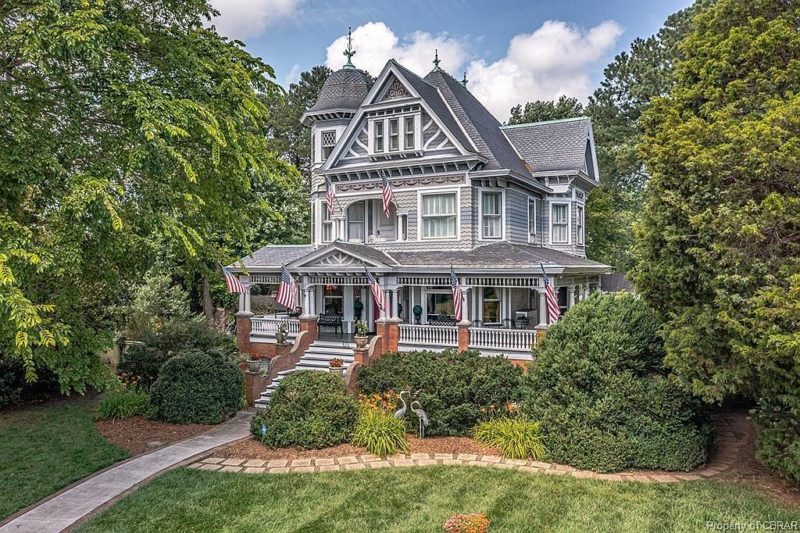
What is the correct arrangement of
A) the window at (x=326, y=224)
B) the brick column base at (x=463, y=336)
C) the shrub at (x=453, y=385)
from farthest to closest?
the window at (x=326, y=224)
the brick column base at (x=463, y=336)
the shrub at (x=453, y=385)

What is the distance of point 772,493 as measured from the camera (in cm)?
882

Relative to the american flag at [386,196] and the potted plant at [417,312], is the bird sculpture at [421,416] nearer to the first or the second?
the potted plant at [417,312]

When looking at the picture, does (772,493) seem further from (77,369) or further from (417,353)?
(77,369)

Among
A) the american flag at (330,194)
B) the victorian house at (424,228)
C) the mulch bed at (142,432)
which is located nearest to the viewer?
the mulch bed at (142,432)

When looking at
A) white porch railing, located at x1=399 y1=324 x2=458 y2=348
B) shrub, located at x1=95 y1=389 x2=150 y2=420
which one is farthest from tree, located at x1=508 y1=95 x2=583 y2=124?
shrub, located at x1=95 y1=389 x2=150 y2=420

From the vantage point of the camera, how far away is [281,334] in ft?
59.2

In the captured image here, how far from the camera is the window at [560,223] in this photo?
22.7 metres

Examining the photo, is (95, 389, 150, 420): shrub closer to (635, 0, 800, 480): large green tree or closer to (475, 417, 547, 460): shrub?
(475, 417, 547, 460): shrub

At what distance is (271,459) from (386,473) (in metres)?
2.70

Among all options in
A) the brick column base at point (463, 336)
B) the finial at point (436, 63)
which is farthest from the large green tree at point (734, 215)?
the finial at point (436, 63)

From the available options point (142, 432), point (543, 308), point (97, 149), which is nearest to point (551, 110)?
point (543, 308)

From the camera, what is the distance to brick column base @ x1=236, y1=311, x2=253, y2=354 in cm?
1973

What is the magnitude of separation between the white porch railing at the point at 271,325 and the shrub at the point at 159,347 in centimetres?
142

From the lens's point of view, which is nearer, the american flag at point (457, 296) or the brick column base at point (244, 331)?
the american flag at point (457, 296)
